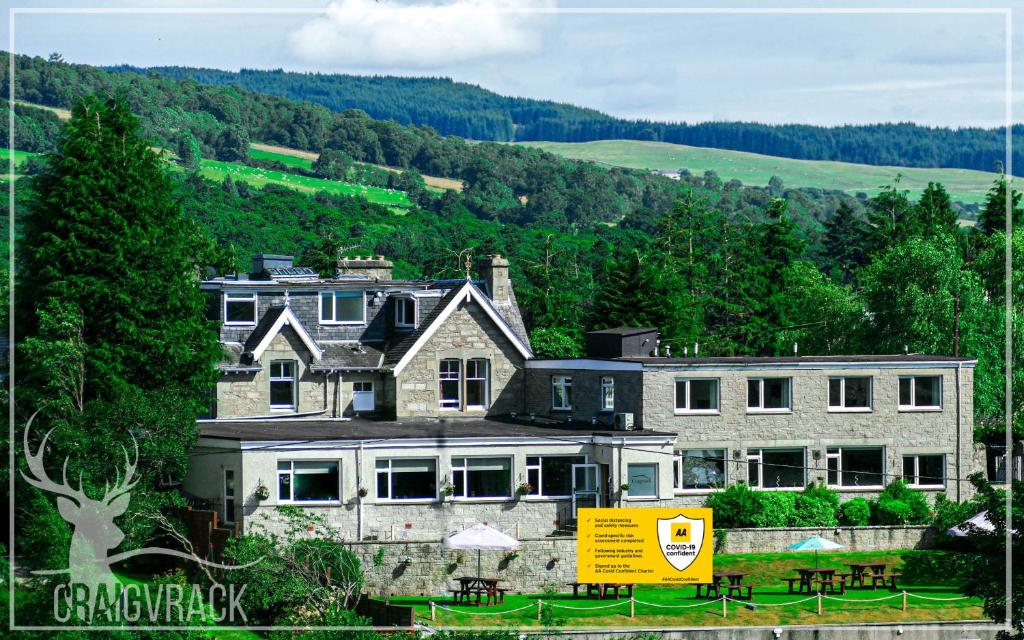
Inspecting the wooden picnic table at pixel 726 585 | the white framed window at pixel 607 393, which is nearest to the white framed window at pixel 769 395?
the white framed window at pixel 607 393

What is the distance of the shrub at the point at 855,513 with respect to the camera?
54781 mm

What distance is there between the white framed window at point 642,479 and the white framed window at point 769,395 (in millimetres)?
5321

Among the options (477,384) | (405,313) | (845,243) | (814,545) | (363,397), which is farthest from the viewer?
(845,243)

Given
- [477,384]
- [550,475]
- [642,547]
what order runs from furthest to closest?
[477,384]
[550,475]
[642,547]

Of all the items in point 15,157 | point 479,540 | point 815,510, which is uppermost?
point 15,157

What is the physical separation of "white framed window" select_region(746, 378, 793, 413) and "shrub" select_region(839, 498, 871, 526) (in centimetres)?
403

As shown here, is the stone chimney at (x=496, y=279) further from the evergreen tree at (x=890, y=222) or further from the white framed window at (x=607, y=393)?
the evergreen tree at (x=890, y=222)

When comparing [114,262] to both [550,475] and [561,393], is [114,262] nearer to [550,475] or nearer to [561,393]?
[550,475]

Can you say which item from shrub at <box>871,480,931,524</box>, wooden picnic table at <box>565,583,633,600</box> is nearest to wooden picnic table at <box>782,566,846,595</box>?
wooden picnic table at <box>565,583,633,600</box>

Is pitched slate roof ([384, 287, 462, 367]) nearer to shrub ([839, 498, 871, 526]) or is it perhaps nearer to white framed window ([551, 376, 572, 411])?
white framed window ([551, 376, 572, 411])

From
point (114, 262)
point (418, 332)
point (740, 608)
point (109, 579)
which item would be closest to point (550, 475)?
point (740, 608)

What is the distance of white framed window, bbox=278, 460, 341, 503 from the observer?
167 ft

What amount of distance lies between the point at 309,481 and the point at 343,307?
44.3ft

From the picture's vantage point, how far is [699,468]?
5600 centimetres
